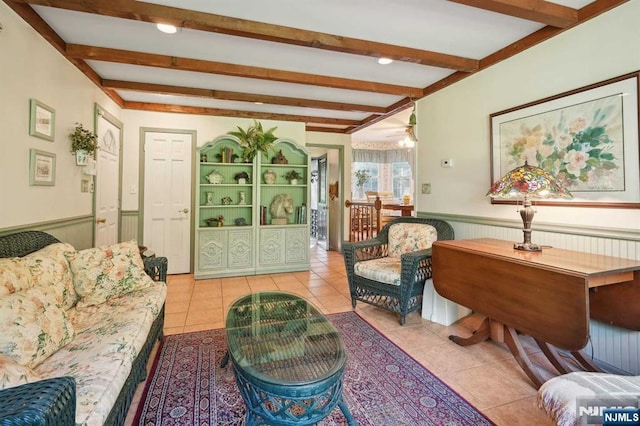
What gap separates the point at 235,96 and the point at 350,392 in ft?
11.1

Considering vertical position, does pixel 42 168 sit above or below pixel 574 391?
above

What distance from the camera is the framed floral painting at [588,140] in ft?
5.98

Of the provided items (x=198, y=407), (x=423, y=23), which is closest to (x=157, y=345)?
(x=198, y=407)

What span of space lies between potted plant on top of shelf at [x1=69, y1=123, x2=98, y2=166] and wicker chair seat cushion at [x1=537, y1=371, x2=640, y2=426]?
3562 mm

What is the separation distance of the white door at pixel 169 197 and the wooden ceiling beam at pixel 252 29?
2374 mm

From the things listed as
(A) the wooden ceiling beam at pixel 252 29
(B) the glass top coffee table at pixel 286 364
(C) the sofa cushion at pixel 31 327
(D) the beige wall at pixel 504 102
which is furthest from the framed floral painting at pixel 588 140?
(C) the sofa cushion at pixel 31 327

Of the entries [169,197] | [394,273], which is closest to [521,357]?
[394,273]

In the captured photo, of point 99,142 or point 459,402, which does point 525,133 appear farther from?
point 99,142

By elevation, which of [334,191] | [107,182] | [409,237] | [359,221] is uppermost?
[334,191]

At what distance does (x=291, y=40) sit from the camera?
2291mm

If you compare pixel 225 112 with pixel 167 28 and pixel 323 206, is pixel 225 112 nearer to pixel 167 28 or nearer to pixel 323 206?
pixel 167 28

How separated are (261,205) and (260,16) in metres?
2.78

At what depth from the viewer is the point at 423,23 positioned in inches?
87.5

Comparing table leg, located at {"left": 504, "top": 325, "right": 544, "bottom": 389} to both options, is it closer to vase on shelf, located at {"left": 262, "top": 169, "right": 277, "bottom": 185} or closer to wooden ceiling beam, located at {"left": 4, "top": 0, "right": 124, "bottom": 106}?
vase on shelf, located at {"left": 262, "top": 169, "right": 277, "bottom": 185}
